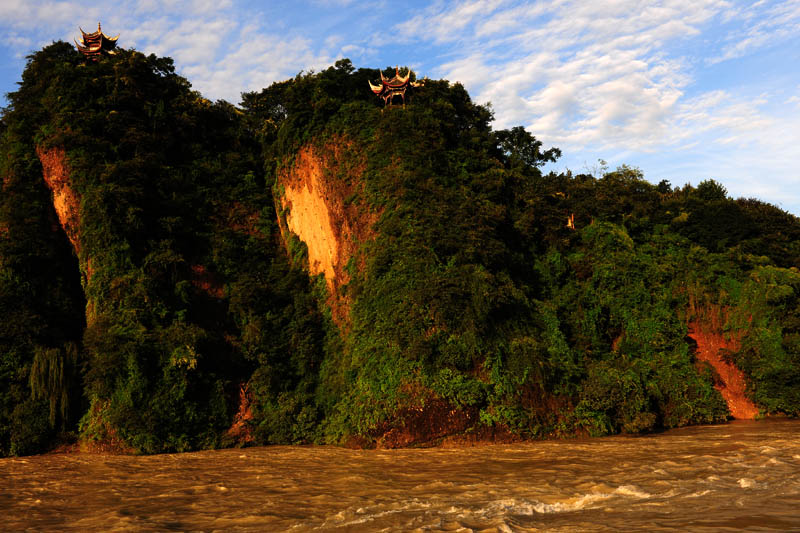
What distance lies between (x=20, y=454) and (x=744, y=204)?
99.1ft

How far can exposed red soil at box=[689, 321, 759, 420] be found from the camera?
60.3 ft

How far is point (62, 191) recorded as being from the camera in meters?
19.7

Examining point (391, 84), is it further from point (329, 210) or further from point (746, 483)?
point (746, 483)

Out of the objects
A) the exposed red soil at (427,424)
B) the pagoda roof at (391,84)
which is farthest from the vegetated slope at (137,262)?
the pagoda roof at (391,84)

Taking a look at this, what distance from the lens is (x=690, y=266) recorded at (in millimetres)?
20750

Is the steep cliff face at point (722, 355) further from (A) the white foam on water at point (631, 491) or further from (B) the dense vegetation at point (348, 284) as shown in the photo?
(A) the white foam on water at point (631, 491)

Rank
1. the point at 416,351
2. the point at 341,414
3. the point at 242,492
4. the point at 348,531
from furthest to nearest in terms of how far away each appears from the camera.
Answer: the point at 341,414, the point at 416,351, the point at 242,492, the point at 348,531

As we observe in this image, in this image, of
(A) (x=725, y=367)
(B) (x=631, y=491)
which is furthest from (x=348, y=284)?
(A) (x=725, y=367)

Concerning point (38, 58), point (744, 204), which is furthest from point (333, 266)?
point (744, 204)

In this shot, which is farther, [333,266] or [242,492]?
[333,266]

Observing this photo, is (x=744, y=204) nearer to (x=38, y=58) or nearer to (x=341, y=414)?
(x=341, y=414)

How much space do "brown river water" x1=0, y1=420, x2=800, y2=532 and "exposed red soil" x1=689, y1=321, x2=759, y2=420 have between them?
176 inches

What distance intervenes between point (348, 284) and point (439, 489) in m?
11.0

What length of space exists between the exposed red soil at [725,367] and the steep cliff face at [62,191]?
23.1m
